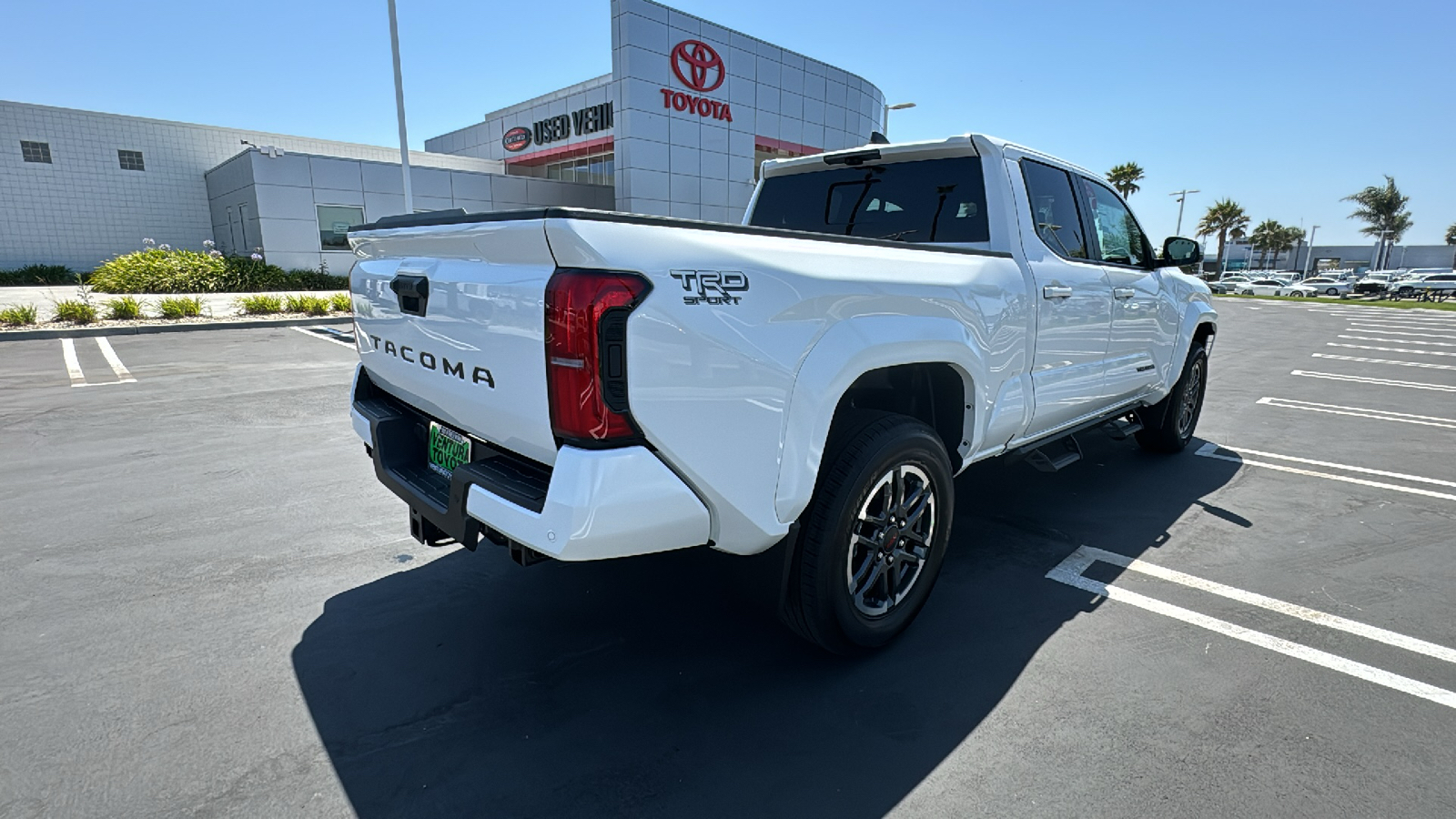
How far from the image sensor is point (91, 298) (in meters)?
15.7

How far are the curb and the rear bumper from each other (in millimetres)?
9662

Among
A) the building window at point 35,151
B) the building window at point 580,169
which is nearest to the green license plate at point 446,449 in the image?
the building window at point 580,169

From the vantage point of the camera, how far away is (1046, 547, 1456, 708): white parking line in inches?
100

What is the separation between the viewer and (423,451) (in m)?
2.69

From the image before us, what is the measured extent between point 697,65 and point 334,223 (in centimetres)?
1195

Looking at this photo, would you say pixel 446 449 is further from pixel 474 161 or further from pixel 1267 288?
pixel 1267 288

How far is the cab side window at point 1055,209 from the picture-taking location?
3.55m

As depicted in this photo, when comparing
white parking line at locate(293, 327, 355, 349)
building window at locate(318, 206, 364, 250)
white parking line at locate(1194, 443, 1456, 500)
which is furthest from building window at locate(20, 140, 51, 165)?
white parking line at locate(1194, 443, 1456, 500)

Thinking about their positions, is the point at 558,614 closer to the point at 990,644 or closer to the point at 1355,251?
the point at 990,644

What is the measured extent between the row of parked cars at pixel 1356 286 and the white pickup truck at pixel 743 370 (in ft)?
117

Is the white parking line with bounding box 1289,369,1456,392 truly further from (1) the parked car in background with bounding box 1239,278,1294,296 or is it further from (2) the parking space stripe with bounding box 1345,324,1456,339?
(1) the parked car in background with bounding box 1239,278,1294,296

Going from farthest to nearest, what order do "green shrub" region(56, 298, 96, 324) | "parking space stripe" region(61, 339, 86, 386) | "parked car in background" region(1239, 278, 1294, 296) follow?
1. "parked car in background" region(1239, 278, 1294, 296)
2. "green shrub" region(56, 298, 96, 324)
3. "parking space stripe" region(61, 339, 86, 386)

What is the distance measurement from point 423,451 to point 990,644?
2310 mm

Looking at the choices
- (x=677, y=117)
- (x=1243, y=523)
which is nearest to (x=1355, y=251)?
(x=677, y=117)
